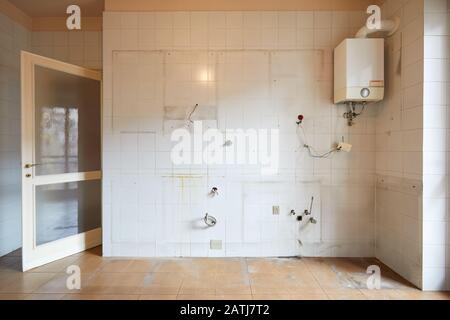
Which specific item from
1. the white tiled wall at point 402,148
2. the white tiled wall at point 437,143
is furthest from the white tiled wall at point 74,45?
the white tiled wall at point 437,143

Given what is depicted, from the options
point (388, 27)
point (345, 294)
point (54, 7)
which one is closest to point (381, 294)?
point (345, 294)

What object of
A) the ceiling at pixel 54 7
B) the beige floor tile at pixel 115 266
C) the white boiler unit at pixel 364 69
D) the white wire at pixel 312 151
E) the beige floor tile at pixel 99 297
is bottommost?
the beige floor tile at pixel 99 297

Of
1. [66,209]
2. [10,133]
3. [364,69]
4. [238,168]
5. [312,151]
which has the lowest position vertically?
[66,209]

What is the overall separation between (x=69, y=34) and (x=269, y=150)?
276 cm

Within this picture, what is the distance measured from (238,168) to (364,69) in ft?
4.97

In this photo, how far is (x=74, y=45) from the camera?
337 cm

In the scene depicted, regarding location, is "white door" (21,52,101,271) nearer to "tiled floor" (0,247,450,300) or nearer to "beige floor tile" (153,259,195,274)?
"tiled floor" (0,247,450,300)

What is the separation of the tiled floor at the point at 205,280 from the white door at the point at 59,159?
0.91ft

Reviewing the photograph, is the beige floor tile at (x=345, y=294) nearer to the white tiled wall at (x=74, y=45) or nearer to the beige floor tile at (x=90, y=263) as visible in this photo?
the beige floor tile at (x=90, y=263)

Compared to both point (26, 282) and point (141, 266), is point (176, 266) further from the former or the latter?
point (26, 282)

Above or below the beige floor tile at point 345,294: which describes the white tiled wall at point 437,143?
above

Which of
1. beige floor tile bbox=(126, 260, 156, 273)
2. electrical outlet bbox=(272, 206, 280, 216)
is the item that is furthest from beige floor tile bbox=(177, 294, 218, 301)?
electrical outlet bbox=(272, 206, 280, 216)

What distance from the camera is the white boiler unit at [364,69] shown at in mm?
2594

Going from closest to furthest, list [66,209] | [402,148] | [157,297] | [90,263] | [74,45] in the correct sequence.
A: [157,297], [402,148], [90,263], [66,209], [74,45]
